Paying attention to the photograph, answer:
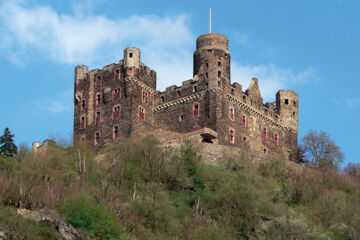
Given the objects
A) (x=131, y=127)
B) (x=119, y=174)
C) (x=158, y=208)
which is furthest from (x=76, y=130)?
(x=158, y=208)

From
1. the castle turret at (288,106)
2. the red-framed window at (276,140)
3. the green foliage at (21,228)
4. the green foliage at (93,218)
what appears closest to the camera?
the green foliage at (21,228)

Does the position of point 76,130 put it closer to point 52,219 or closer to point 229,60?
point 229,60

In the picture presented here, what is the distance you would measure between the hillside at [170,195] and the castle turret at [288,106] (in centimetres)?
1121

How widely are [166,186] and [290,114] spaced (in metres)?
22.2

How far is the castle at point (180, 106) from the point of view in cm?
5444

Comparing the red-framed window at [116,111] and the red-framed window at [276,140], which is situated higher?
the red-framed window at [116,111]

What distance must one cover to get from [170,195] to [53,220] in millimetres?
12131

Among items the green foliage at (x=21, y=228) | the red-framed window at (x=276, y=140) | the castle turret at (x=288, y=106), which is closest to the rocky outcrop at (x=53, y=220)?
the green foliage at (x=21, y=228)

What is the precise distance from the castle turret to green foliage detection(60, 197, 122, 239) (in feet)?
103

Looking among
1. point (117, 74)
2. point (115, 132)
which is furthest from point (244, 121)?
point (117, 74)

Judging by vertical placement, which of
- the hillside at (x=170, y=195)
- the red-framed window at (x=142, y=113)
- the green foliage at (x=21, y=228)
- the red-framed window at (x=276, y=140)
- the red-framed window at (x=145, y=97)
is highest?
the red-framed window at (x=145, y=97)

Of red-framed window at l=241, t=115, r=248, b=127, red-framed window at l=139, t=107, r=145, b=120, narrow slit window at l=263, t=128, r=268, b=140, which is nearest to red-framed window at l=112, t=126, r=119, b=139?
red-framed window at l=139, t=107, r=145, b=120

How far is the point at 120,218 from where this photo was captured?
117 feet

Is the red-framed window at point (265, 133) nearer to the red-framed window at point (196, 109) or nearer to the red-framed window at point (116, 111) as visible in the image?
the red-framed window at point (196, 109)
